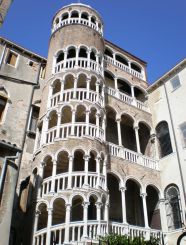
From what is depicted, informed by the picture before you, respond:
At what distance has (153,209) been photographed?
68.1 ft

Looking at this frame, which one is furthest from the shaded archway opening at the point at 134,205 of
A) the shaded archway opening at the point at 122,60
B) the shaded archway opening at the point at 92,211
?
the shaded archway opening at the point at 122,60

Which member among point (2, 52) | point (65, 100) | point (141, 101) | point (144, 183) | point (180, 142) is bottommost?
point (144, 183)

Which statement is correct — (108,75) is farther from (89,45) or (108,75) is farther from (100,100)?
(100,100)

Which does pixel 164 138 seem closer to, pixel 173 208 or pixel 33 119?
pixel 173 208

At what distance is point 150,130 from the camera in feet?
79.0

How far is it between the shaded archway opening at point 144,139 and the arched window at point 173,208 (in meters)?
3.70

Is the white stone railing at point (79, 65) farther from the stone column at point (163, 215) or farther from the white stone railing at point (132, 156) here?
the stone column at point (163, 215)

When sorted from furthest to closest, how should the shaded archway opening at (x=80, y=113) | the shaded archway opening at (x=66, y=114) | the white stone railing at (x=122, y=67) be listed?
1. the white stone railing at (x=122, y=67)
2. the shaded archway opening at (x=66, y=114)
3. the shaded archway opening at (x=80, y=113)

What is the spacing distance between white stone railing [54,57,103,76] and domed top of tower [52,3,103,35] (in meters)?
4.17

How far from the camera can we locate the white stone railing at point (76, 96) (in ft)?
64.7

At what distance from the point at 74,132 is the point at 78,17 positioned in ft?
37.2

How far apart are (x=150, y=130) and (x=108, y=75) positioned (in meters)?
5.79

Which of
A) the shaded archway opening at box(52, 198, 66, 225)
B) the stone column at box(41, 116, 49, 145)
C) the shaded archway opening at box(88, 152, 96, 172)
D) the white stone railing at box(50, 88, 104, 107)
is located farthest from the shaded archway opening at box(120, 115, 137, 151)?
the shaded archway opening at box(52, 198, 66, 225)

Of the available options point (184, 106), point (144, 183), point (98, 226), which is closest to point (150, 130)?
point (184, 106)
